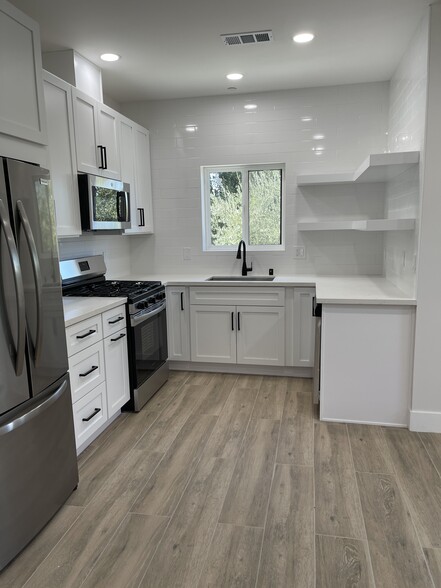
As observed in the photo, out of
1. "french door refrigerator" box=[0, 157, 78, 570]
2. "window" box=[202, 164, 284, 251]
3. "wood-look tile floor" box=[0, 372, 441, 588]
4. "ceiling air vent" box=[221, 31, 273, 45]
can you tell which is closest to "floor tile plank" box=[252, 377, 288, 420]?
"wood-look tile floor" box=[0, 372, 441, 588]

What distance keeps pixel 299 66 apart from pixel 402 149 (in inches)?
41.7

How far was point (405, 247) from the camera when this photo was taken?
316 cm

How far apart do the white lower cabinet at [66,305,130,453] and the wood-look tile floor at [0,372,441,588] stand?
19 centimetres

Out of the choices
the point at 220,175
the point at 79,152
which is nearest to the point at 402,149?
the point at 220,175

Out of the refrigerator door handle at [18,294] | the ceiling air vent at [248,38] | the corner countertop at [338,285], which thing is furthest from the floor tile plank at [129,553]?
the ceiling air vent at [248,38]

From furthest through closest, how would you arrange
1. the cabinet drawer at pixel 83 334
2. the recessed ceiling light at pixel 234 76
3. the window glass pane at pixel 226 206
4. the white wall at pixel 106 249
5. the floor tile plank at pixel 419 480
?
the window glass pane at pixel 226 206 → the recessed ceiling light at pixel 234 76 → the white wall at pixel 106 249 → the cabinet drawer at pixel 83 334 → the floor tile plank at pixel 419 480

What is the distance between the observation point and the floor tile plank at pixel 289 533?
1736 millimetres

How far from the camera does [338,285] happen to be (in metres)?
3.51

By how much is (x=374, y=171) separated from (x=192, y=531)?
2.62 m

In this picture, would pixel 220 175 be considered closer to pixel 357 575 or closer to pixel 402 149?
pixel 402 149

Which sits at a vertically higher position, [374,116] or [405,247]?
[374,116]

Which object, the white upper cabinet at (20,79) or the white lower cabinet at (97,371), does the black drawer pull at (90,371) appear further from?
the white upper cabinet at (20,79)

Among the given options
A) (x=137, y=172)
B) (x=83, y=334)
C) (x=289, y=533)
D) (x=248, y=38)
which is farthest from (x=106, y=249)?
(x=289, y=533)

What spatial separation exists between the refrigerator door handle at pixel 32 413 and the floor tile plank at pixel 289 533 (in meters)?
1.15
